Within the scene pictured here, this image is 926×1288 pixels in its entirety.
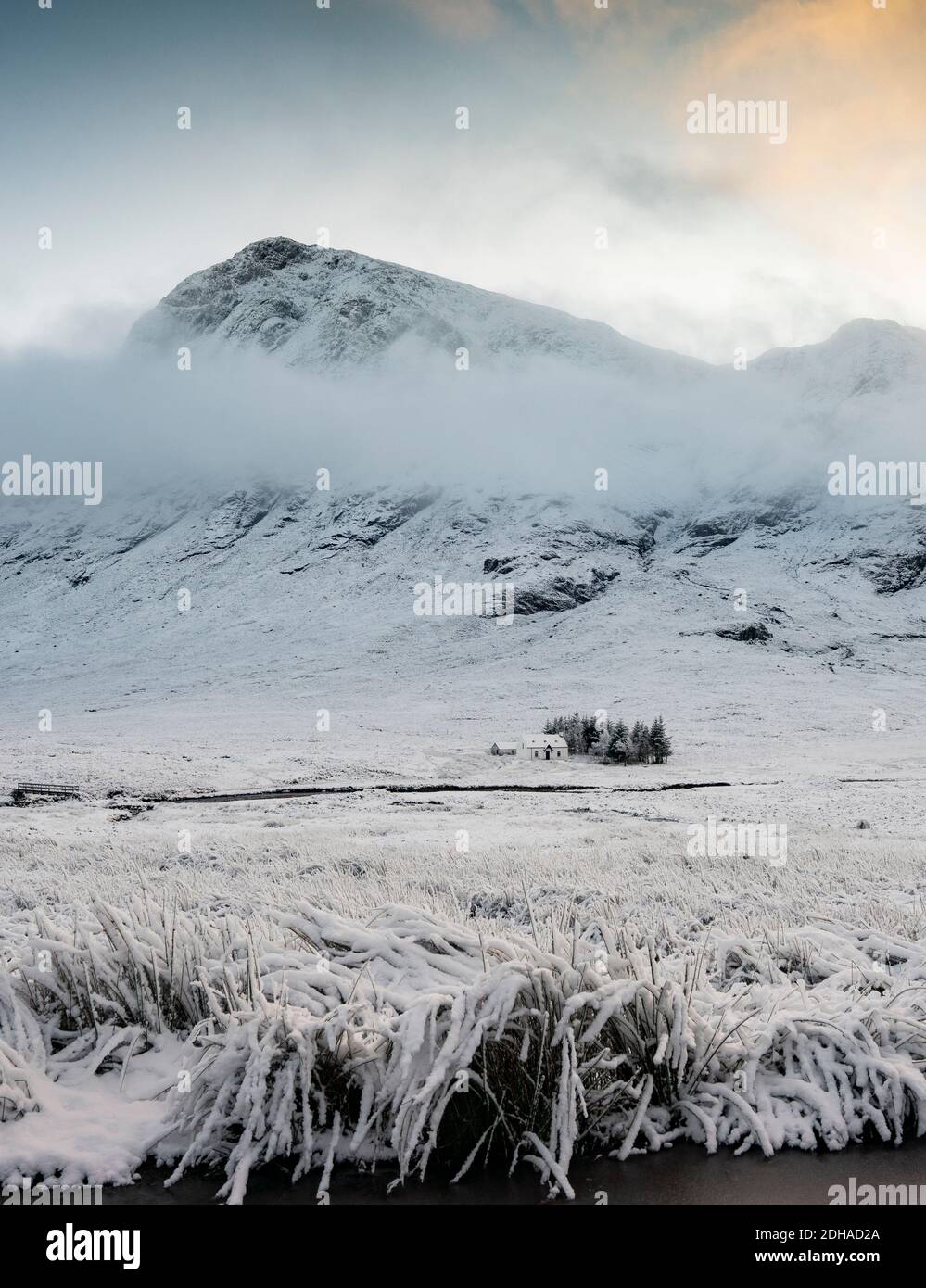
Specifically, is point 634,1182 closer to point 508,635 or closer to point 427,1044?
point 427,1044

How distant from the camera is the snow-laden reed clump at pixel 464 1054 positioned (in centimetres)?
297

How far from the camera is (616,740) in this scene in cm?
5934

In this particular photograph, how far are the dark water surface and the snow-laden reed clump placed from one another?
0.06m

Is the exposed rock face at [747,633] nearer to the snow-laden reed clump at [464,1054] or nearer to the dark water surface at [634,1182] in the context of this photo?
the snow-laden reed clump at [464,1054]

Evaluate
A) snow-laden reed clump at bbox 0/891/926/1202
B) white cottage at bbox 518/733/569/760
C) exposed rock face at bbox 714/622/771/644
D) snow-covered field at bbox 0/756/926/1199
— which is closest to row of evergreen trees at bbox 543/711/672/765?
white cottage at bbox 518/733/569/760

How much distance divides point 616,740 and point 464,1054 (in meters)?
57.7

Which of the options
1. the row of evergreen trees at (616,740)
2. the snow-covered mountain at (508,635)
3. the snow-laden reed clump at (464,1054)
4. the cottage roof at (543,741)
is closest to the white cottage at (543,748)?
the cottage roof at (543,741)

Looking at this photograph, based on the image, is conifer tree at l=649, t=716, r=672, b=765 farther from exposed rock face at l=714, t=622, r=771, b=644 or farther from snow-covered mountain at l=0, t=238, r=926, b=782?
exposed rock face at l=714, t=622, r=771, b=644

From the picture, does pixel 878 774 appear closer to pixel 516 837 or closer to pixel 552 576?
pixel 516 837

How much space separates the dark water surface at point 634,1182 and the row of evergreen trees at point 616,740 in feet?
176

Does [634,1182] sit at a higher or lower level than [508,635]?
higher

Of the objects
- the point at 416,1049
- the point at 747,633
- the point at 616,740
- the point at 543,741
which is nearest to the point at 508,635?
the point at 747,633

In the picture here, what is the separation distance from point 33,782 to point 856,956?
38694mm

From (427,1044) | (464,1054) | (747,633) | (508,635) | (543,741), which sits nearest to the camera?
(464,1054)
